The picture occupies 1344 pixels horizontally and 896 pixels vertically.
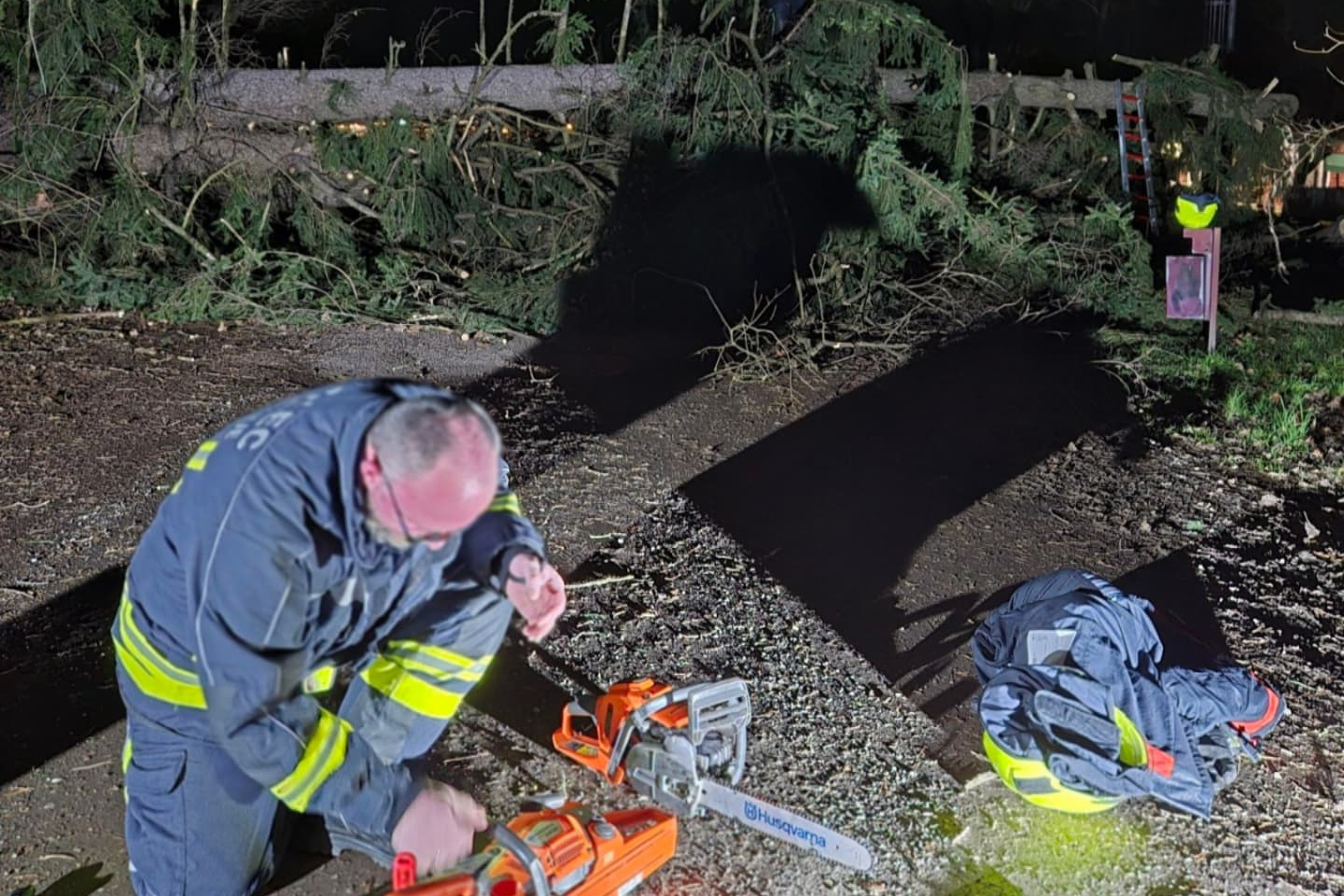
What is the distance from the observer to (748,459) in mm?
5754

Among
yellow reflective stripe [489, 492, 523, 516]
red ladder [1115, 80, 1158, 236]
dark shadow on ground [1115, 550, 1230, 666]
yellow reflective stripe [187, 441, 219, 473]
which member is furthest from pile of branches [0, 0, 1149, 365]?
yellow reflective stripe [187, 441, 219, 473]

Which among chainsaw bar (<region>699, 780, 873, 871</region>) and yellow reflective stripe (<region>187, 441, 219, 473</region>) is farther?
chainsaw bar (<region>699, 780, 873, 871</region>)

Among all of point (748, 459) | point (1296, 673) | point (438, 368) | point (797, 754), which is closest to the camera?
point (797, 754)

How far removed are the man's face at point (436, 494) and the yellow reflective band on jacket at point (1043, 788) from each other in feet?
5.44

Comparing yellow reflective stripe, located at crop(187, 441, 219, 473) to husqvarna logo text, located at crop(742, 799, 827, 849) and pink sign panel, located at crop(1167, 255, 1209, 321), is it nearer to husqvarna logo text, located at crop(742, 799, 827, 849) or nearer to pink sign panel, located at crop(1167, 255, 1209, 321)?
husqvarna logo text, located at crop(742, 799, 827, 849)

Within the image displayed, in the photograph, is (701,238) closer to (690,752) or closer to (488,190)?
(488,190)

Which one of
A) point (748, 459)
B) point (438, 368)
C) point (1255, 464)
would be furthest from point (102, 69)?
point (1255, 464)

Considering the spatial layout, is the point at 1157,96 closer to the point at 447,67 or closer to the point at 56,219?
the point at 447,67

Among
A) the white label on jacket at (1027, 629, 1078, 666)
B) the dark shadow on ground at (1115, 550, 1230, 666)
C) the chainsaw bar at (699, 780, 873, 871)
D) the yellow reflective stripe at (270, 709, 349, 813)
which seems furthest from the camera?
the dark shadow on ground at (1115, 550, 1230, 666)

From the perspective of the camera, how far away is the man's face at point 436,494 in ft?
6.86

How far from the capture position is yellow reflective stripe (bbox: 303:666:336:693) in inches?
103

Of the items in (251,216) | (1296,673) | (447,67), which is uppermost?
(447,67)

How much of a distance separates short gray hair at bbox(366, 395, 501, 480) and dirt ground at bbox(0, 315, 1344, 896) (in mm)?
1342

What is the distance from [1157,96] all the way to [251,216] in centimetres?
655
